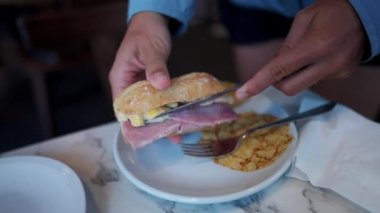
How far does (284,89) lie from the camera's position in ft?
2.13

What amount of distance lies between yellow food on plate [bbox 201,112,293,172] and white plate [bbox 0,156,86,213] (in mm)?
221

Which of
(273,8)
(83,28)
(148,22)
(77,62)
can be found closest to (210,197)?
(148,22)

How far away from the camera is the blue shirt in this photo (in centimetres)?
60

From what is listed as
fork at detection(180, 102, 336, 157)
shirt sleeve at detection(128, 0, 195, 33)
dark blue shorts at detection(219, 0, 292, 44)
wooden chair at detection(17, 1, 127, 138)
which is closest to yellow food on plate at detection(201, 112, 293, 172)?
fork at detection(180, 102, 336, 157)

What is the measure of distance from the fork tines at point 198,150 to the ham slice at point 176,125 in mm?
26

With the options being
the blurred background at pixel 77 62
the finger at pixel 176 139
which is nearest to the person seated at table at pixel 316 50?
the finger at pixel 176 139

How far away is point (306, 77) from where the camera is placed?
24.7 inches

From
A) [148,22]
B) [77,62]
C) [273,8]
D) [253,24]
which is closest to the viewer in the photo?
[148,22]

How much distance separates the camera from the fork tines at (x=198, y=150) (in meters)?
0.62

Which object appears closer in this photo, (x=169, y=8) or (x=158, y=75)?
Answer: (x=158, y=75)

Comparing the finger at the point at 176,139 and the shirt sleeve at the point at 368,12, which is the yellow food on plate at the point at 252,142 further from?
the shirt sleeve at the point at 368,12

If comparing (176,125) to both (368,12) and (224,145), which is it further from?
(368,12)

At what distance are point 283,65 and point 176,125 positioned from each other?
0.19 m

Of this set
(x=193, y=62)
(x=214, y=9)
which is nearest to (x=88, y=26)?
(x=193, y=62)
